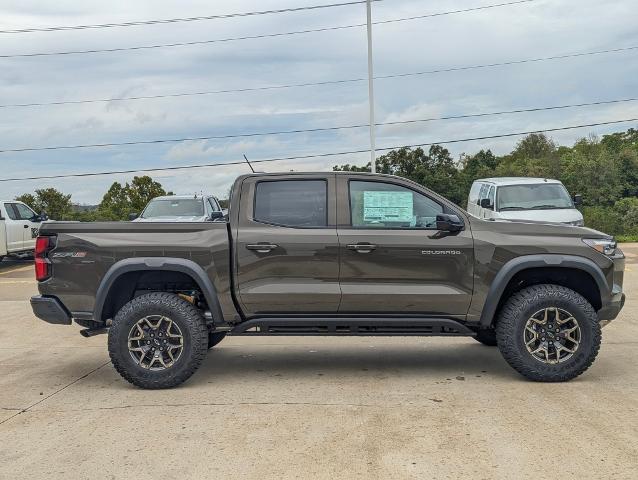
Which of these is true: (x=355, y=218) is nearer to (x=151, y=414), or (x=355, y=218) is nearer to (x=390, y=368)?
(x=390, y=368)

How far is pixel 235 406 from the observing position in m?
5.51

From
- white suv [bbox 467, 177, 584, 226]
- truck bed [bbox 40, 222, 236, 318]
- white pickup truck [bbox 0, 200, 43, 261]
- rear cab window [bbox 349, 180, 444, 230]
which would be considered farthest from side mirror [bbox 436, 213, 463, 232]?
white pickup truck [bbox 0, 200, 43, 261]

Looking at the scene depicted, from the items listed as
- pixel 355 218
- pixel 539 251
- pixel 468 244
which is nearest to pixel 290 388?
pixel 355 218

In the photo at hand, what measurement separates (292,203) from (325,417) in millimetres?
2090

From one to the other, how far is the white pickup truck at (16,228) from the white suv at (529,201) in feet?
39.4

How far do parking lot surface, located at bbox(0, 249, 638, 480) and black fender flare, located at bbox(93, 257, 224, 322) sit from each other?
0.84 m

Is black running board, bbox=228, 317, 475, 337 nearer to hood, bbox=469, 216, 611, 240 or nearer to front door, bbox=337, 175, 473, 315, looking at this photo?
front door, bbox=337, 175, 473, 315

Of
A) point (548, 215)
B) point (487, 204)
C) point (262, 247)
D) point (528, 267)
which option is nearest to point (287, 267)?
point (262, 247)

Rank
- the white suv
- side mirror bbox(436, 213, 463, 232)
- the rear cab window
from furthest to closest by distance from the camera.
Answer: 1. the white suv
2. the rear cab window
3. side mirror bbox(436, 213, 463, 232)

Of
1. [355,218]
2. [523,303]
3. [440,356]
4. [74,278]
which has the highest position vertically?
[355,218]

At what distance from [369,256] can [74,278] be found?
2.63m

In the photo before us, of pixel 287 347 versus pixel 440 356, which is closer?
pixel 440 356

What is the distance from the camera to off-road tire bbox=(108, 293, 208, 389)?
6035 mm

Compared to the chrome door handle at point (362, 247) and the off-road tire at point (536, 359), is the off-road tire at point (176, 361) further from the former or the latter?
the off-road tire at point (536, 359)
